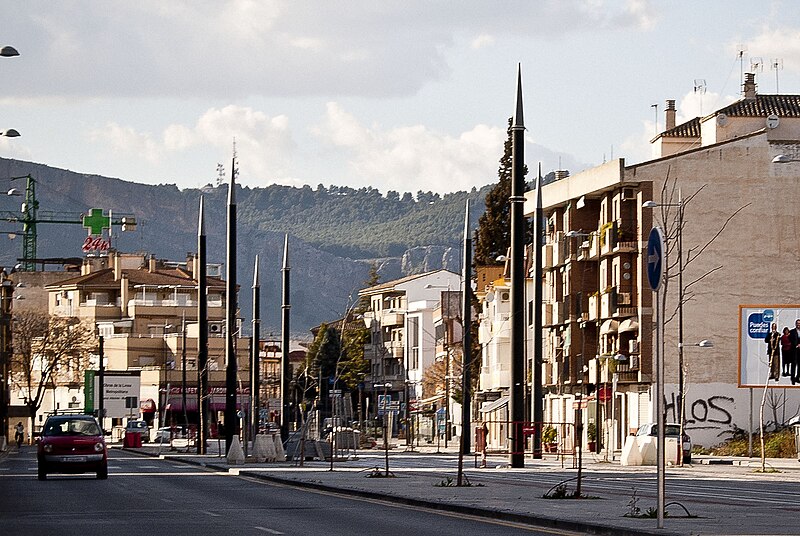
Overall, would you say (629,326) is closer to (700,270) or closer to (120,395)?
(700,270)

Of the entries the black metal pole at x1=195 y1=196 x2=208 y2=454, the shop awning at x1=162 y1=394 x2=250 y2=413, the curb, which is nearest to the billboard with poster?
the curb

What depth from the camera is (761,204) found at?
77.5 m

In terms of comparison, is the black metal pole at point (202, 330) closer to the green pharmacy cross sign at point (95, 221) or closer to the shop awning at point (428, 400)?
the shop awning at point (428, 400)

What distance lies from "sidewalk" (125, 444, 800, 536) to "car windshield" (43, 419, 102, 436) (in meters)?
4.30

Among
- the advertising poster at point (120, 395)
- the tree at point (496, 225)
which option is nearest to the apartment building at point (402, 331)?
the tree at point (496, 225)

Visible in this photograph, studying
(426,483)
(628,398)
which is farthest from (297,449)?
(628,398)

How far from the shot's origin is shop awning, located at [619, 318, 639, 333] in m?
79.2

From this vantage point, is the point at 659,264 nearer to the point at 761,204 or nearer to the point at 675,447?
the point at 675,447

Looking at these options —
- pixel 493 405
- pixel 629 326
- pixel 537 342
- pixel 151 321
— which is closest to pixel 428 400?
pixel 493 405

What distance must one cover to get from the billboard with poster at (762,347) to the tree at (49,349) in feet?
253

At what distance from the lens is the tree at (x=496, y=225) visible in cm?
11400

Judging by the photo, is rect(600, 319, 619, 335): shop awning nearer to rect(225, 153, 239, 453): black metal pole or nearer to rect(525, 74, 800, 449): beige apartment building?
rect(525, 74, 800, 449): beige apartment building

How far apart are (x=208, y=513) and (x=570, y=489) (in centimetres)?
911

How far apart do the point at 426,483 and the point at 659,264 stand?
17889 millimetres
